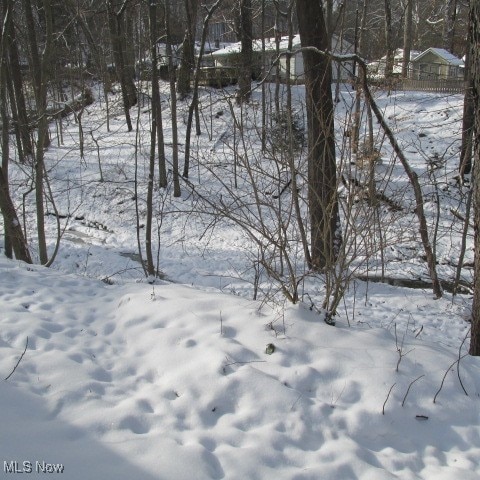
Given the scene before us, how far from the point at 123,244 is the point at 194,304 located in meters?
8.74

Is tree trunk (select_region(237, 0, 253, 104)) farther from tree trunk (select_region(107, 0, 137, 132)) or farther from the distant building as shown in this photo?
the distant building

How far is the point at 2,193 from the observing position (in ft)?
24.4

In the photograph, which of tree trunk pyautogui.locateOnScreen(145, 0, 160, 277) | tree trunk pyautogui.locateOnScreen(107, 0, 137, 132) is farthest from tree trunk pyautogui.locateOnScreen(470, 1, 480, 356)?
tree trunk pyautogui.locateOnScreen(107, 0, 137, 132)

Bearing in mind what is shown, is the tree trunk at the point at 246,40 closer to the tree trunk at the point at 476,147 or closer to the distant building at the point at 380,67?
the distant building at the point at 380,67

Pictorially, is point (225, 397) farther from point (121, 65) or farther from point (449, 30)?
point (449, 30)

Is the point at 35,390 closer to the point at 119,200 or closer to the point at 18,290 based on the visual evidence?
the point at 18,290

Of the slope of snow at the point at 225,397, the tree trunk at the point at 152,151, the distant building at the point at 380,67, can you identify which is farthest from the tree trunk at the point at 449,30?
the slope of snow at the point at 225,397

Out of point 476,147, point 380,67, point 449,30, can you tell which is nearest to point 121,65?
point 380,67

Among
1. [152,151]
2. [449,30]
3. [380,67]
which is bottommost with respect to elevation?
[152,151]

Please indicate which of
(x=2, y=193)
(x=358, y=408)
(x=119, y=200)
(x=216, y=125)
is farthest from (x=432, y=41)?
(x=358, y=408)
